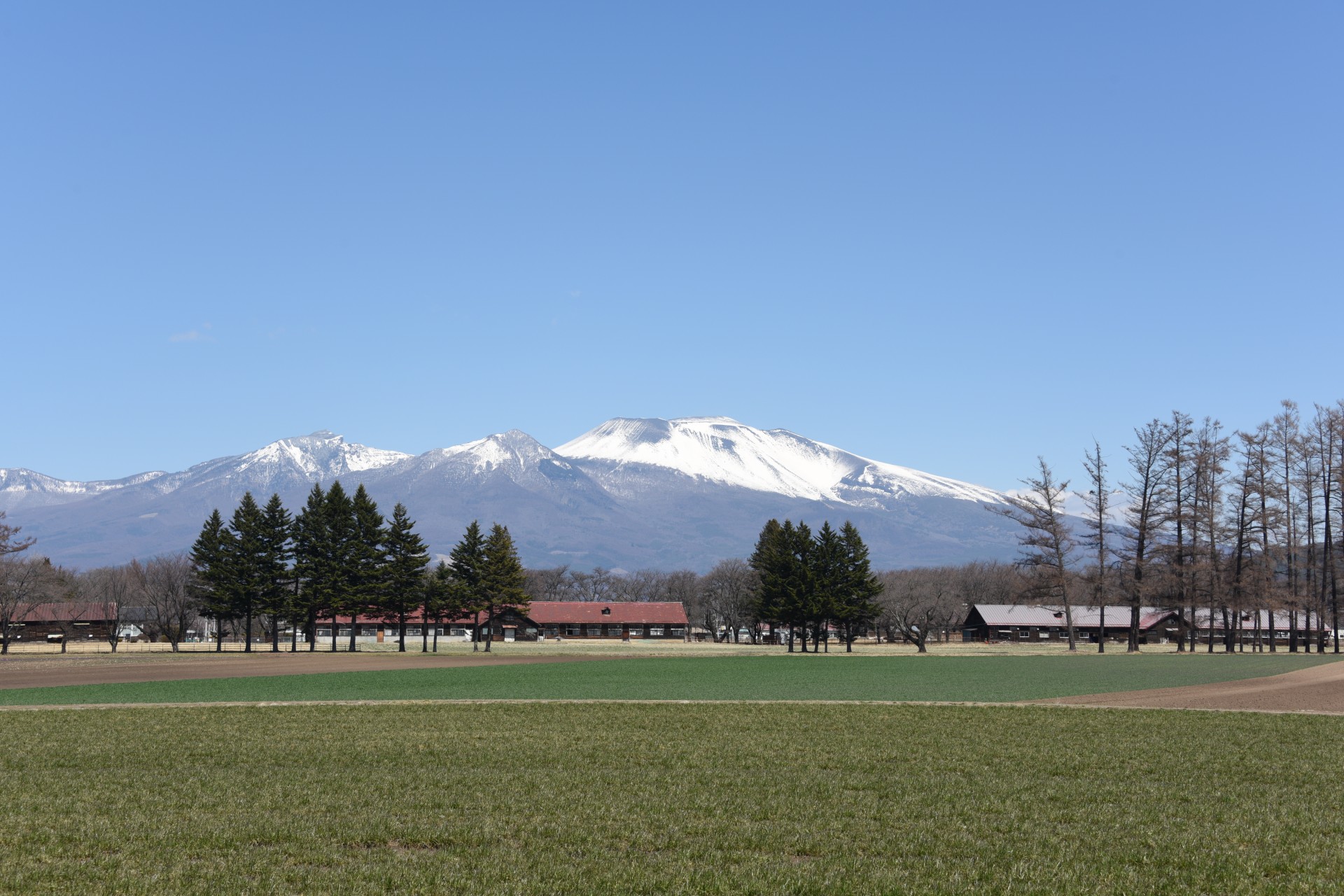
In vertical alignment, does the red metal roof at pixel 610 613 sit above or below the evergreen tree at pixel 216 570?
below

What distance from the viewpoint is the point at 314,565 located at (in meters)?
95.6

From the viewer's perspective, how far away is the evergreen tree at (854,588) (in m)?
104

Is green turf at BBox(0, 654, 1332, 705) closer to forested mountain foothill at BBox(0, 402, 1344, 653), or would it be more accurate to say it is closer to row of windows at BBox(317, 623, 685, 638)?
forested mountain foothill at BBox(0, 402, 1344, 653)

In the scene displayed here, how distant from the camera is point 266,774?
60.3 feet

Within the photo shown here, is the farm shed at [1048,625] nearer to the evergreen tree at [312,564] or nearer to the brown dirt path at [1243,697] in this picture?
the evergreen tree at [312,564]

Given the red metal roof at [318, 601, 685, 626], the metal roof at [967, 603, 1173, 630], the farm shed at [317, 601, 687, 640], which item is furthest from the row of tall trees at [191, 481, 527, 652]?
the metal roof at [967, 603, 1173, 630]

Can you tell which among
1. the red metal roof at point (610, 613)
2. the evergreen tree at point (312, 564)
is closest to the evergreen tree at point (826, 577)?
the evergreen tree at point (312, 564)

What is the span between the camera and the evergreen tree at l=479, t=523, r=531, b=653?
323 ft

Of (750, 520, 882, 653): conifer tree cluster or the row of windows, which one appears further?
the row of windows

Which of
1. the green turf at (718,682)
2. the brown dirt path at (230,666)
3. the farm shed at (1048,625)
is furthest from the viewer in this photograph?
the farm shed at (1048,625)

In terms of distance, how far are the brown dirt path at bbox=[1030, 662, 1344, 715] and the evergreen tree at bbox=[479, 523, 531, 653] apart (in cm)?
6640

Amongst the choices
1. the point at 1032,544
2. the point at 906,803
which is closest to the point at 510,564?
the point at 1032,544

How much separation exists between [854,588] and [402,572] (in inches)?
1738

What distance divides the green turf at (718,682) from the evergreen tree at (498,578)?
106 feet
